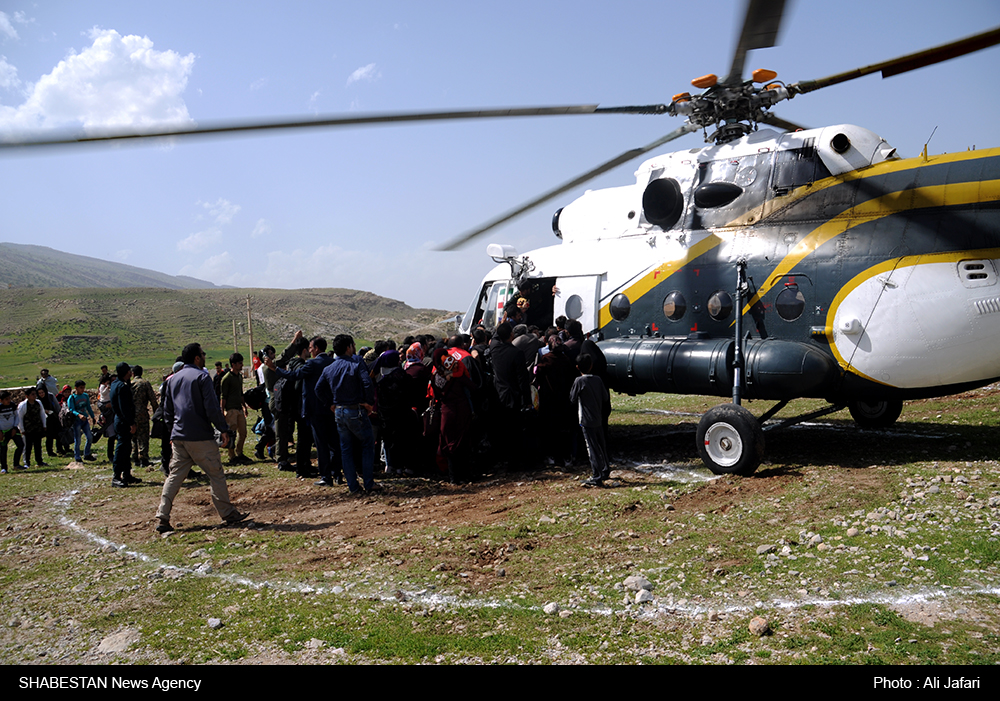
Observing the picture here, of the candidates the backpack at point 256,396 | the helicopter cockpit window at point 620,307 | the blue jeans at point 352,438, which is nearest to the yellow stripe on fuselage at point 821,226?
the helicopter cockpit window at point 620,307

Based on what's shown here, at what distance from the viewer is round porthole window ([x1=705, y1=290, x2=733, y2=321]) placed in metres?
9.62

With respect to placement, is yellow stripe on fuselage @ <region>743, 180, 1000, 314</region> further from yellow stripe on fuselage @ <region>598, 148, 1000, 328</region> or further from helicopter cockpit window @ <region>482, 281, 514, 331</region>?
helicopter cockpit window @ <region>482, 281, 514, 331</region>

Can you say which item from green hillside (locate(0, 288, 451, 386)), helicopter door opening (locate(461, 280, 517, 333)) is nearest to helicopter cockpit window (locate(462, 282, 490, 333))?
helicopter door opening (locate(461, 280, 517, 333))

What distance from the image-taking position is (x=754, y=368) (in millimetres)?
8734

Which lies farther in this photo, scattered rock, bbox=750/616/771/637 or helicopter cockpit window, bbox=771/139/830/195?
helicopter cockpit window, bbox=771/139/830/195

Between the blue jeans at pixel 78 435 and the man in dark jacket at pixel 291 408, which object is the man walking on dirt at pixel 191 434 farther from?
the blue jeans at pixel 78 435

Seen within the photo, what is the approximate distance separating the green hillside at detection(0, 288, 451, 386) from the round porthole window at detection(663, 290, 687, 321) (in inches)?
2007

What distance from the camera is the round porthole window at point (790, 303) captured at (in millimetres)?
8922

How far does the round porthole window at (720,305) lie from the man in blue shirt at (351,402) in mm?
5057
